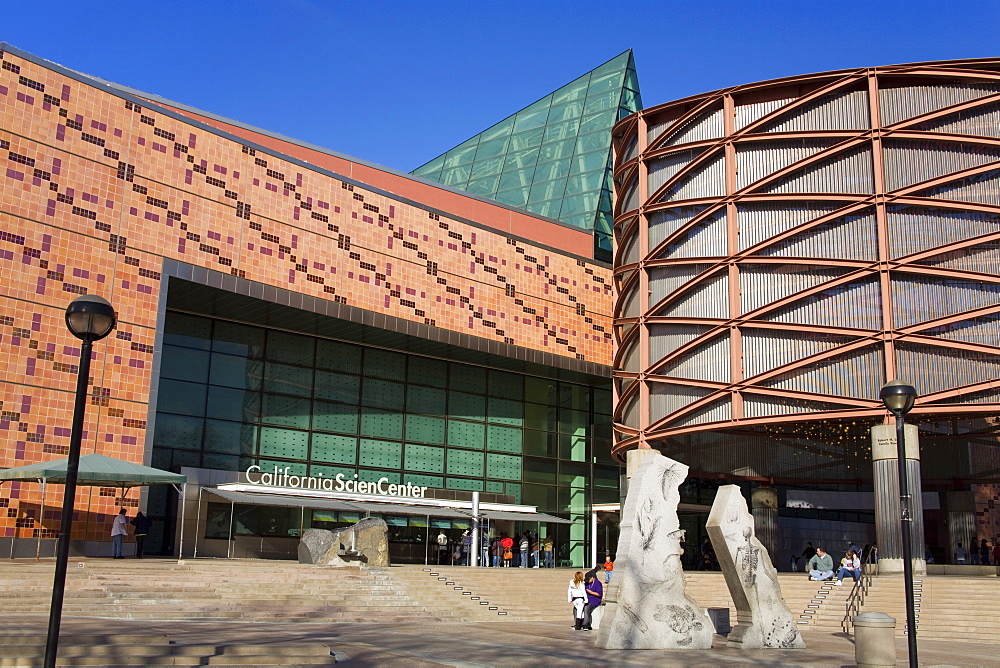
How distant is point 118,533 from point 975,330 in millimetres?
27619

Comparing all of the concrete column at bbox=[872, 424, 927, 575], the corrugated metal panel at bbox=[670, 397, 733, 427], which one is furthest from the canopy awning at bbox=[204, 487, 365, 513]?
the concrete column at bbox=[872, 424, 927, 575]

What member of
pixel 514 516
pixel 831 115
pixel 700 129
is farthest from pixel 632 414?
pixel 831 115

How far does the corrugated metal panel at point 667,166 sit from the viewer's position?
39594 millimetres

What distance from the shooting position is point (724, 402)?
3628 centimetres

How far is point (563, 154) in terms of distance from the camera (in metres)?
56.5

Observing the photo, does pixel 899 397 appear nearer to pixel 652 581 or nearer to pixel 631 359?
pixel 652 581

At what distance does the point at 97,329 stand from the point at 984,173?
31710mm

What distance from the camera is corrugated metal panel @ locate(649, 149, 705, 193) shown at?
39594 millimetres

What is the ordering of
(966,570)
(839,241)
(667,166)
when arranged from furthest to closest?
(966,570)
(667,166)
(839,241)

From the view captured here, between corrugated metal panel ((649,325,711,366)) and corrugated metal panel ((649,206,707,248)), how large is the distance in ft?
11.7

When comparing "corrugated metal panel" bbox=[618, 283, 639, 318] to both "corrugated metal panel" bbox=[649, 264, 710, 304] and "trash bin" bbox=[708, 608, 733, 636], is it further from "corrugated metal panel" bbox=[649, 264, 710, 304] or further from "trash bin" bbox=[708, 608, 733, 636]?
"trash bin" bbox=[708, 608, 733, 636]

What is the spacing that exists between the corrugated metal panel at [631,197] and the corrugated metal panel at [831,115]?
6.78m

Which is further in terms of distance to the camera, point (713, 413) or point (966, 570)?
point (966, 570)

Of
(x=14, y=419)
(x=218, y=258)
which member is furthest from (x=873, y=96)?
(x=14, y=419)
